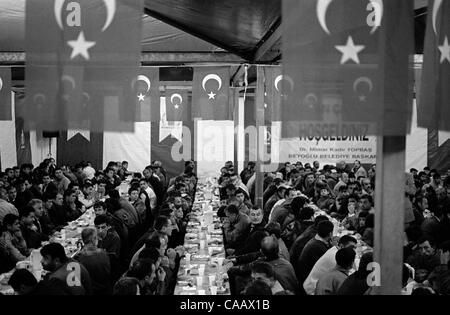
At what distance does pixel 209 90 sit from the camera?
10.9 meters

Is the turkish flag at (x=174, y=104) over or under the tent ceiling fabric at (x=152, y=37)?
under

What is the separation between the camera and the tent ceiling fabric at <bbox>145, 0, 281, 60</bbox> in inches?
296

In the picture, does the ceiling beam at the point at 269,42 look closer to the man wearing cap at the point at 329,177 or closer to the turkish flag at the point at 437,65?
the turkish flag at the point at 437,65

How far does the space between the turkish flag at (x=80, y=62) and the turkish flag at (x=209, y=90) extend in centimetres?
639

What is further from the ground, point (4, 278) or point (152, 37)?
point (152, 37)

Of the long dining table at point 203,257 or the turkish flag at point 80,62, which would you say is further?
the long dining table at point 203,257

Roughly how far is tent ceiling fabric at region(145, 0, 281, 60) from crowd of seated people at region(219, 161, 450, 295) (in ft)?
9.80

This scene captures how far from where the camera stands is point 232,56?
12.4 metres

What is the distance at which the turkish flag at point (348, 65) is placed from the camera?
12.6 ft

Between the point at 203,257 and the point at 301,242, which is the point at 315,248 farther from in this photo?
the point at 203,257

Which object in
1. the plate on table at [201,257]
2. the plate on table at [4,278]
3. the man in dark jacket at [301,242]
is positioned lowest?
the plate on table at [4,278]

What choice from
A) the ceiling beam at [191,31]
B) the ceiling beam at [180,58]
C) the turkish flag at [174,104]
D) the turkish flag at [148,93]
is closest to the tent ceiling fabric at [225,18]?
the ceiling beam at [191,31]

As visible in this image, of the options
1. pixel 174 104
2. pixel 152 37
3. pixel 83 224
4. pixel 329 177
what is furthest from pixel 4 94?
pixel 329 177

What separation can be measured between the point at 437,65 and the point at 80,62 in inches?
105
